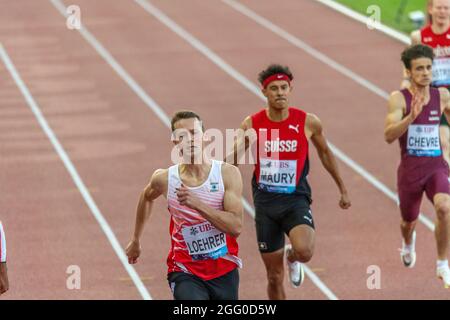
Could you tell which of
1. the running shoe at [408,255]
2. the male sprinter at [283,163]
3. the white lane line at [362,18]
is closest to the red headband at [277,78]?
the male sprinter at [283,163]

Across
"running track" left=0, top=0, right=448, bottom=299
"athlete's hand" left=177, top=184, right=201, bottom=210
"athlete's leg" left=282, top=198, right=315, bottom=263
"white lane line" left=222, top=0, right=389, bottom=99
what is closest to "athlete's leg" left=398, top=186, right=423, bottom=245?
"running track" left=0, top=0, right=448, bottom=299

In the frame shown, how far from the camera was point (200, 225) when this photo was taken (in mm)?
8562

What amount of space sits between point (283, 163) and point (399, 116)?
4.15 ft

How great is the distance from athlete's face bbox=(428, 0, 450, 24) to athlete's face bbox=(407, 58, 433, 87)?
2096 millimetres

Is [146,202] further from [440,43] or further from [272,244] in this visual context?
[440,43]

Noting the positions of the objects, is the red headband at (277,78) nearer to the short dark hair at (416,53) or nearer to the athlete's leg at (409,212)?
the short dark hair at (416,53)

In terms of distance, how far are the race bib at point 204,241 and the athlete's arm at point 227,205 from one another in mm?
184

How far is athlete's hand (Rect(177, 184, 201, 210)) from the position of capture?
806 cm

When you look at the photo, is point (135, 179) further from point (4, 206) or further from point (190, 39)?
point (190, 39)

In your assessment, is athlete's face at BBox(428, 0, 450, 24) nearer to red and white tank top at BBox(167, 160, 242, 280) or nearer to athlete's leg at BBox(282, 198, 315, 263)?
athlete's leg at BBox(282, 198, 315, 263)

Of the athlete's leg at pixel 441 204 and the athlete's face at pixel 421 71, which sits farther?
the athlete's leg at pixel 441 204

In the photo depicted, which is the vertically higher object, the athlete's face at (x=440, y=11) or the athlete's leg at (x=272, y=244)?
the athlete's face at (x=440, y=11)

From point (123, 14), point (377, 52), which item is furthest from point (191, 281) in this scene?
point (123, 14)

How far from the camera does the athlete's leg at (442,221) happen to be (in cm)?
1097
